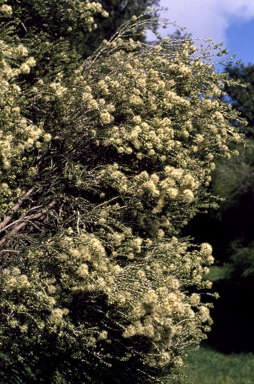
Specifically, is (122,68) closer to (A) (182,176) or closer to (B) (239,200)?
(A) (182,176)

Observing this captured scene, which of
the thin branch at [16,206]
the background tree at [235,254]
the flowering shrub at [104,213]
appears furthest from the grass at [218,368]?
the thin branch at [16,206]

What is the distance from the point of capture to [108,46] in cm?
750

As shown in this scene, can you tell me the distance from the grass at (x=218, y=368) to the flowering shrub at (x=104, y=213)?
5.69 meters

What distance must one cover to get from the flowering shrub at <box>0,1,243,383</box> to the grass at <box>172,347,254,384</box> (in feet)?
18.7

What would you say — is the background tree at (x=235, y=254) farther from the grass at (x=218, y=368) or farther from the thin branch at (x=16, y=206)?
the thin branch at (x=16, y=206)

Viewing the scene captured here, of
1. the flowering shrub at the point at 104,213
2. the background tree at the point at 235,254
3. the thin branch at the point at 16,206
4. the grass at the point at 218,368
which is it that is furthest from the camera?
the background tree at the point at 235,254

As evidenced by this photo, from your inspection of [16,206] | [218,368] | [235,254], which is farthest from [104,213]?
[235,254]

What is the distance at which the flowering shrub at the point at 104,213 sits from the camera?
17.1ft

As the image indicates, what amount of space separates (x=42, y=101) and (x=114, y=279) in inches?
79.1

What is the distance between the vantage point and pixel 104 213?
5.82m

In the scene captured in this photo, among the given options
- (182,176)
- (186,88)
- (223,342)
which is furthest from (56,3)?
(223,342)

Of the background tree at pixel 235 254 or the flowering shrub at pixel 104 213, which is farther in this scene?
the background tree at pixel 235 254

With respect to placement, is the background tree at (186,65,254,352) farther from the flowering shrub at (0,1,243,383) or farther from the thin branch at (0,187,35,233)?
the thin branch at (0,187,35,233)

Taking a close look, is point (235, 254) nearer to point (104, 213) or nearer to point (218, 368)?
point (218, 368)
